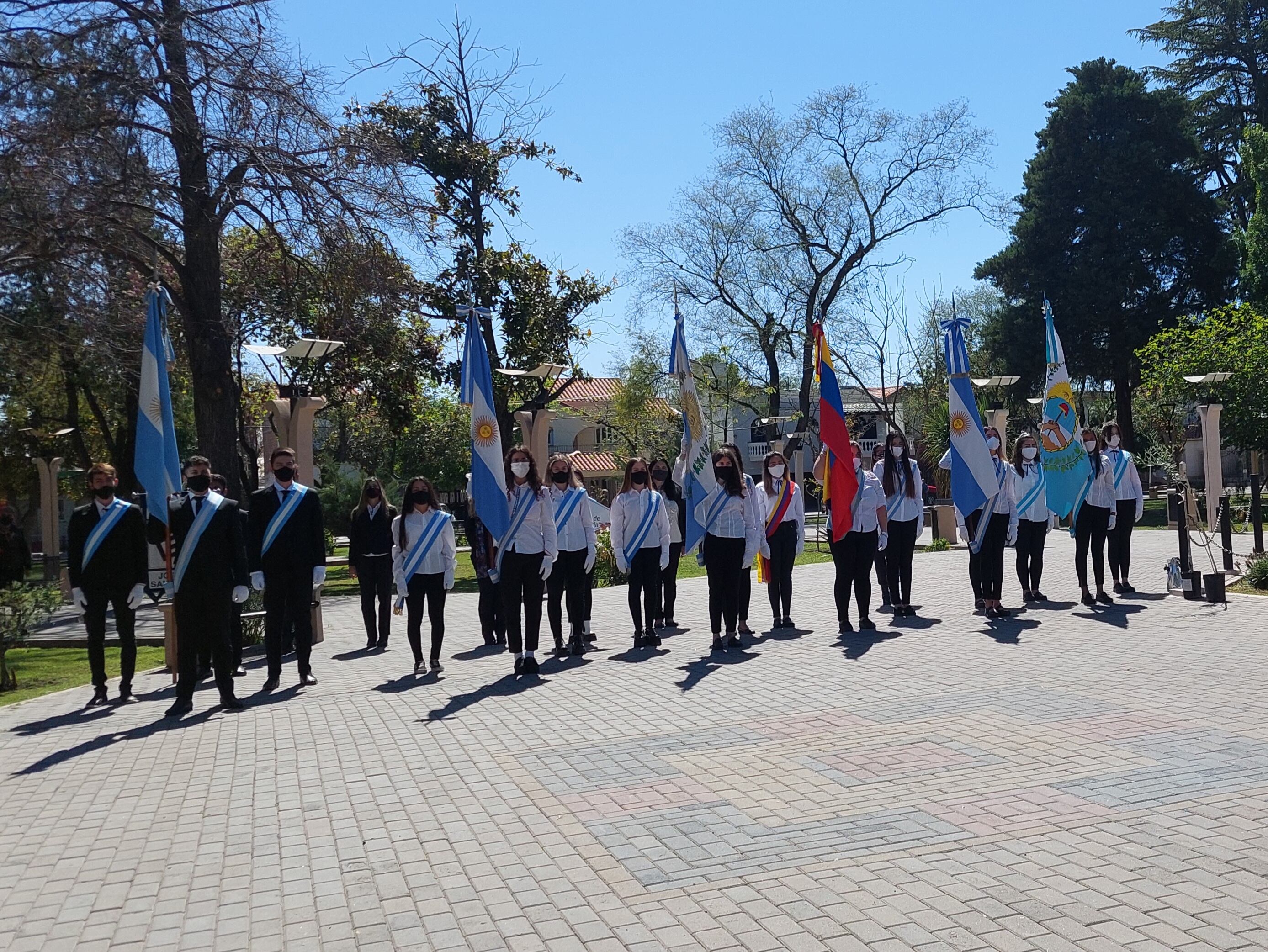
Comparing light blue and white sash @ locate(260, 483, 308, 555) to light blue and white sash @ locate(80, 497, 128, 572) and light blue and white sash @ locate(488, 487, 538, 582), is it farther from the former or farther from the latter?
light blue and white sash @ locate(488, 487, 538, 582)

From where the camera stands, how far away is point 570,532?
431 inches

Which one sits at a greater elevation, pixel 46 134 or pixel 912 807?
pixel 46 134

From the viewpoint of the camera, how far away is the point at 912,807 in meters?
5.64

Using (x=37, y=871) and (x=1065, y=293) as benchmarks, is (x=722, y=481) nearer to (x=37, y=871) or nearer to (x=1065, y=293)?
(x=37, y=871)

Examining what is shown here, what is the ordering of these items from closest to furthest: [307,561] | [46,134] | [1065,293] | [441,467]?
[307,561] → [46,134] → [1065,293] → [441,467]

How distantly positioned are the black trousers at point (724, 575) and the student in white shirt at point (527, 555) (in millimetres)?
1695

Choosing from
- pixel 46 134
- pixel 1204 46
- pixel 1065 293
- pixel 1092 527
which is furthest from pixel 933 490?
pixel 46 134

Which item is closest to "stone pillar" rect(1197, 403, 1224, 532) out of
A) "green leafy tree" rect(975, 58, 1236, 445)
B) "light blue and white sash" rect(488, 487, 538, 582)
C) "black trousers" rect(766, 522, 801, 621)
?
"black trousers" rect(766, 522, 801, 621)

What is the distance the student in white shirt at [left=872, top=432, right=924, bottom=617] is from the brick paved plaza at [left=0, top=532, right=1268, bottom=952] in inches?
101

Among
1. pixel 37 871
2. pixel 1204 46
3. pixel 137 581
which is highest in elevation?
pixel 1204 46

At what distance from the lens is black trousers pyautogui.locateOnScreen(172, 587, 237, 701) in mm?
8898

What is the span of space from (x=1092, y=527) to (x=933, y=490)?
40.3 m

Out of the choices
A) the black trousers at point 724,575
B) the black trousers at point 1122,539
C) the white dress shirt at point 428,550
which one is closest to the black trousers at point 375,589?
the white dress shirt at point 428,550

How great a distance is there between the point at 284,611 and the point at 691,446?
4.09 meters
